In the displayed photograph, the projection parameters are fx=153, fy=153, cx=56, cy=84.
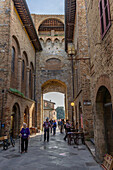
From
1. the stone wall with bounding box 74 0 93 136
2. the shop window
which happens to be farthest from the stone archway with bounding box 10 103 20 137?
the shop window

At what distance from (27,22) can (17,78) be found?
239 inches

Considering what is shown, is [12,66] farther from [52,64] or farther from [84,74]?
[52,64]

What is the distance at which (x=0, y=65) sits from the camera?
10766mm

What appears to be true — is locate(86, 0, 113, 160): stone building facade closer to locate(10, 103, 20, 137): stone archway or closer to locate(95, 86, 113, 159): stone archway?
locate(95, 86, 113, 159): stone archway

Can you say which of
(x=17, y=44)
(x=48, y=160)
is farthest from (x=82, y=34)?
(x=48, y=160)

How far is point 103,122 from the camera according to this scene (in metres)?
5.35

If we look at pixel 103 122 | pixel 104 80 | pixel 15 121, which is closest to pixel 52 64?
pixel 15 121

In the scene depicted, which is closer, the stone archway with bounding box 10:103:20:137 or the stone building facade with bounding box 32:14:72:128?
the stone archway with bounding box 10:103:20:137

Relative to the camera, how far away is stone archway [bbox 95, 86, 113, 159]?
5.03 m

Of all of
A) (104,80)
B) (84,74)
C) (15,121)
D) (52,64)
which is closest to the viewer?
(104,80)

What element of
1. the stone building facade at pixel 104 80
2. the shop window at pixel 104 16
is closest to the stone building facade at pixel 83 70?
the stone building facade at pixel 104 80

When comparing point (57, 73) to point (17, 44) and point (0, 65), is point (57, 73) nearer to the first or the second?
point (17, 44)

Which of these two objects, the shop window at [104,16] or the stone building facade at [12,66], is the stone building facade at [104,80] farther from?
the stone building facade at [12,66]

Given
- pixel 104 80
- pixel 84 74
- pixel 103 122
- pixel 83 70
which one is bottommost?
pixel 103 122
